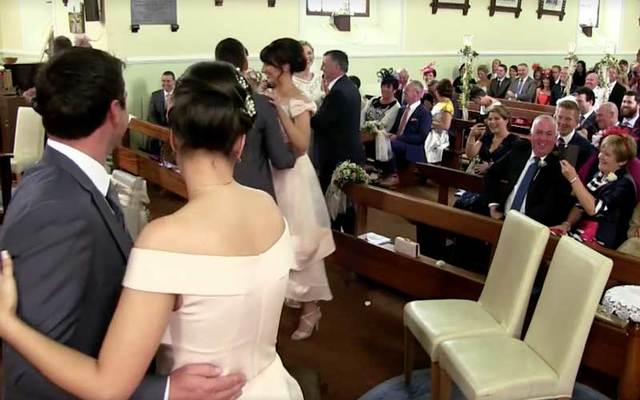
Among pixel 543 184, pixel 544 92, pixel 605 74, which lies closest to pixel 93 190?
pixel 543 184

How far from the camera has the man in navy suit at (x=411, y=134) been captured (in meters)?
6.86

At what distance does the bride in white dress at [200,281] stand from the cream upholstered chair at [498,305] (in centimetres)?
151

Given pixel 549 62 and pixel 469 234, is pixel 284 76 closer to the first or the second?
pixel 469 234

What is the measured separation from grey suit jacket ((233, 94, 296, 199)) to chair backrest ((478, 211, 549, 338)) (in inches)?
39.6

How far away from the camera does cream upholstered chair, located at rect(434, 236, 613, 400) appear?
7.92 ft

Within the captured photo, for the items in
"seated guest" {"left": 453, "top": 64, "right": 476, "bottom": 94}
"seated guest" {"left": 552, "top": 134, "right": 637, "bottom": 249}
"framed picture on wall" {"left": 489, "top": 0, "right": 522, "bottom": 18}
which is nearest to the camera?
"seated guest" {"left": 552, "top": 134, "right": 637, "bottom": 249}

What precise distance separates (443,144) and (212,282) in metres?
6.03

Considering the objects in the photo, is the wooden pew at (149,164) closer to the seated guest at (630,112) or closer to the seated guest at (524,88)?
the seated guest at (630,112)

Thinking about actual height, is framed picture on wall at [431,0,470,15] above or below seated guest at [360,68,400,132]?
above

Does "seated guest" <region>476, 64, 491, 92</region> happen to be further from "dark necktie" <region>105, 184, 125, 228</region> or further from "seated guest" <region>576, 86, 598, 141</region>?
"dark necktie" <region>105, 184, 125, 228</region>

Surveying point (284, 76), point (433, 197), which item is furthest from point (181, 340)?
point (433, 197)

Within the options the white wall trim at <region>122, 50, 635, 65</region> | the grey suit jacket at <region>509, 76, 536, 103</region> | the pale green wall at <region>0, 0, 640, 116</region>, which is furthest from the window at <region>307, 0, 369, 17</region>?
the grey suit jacket at <region>509, 76, 536, 103</region>

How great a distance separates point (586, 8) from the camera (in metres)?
14.2

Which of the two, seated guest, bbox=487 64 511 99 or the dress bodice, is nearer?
the dress bodice
